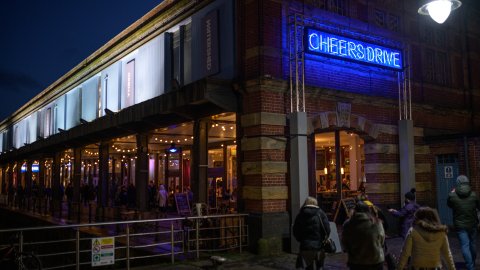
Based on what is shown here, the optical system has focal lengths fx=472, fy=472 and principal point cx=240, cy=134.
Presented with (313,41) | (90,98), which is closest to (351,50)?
(313,41)

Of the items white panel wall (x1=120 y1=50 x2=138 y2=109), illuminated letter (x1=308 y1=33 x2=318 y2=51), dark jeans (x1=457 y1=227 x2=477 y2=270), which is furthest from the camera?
white panel wall (x1=120 y1=50 x2=138 y2=109)

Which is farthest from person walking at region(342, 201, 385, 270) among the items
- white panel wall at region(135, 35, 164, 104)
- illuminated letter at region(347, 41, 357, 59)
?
white panel wall at region(135, 35, 164, 104)

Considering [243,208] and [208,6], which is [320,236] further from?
[208,6]

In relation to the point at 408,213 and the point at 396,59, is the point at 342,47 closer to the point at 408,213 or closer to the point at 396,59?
the point at 396,59

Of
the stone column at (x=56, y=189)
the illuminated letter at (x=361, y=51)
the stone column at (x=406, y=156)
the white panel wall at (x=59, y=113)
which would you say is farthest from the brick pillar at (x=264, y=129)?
the white panel wall at (x=59, y=113)

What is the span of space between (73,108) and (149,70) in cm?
1194

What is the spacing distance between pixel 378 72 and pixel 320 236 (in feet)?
32.0

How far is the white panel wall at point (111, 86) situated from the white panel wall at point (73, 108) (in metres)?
4.82

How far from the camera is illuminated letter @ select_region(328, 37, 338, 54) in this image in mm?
14366

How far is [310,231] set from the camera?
806 cm

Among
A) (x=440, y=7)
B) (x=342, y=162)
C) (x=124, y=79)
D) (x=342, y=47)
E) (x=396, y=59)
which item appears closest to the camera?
(x=440, y=7)

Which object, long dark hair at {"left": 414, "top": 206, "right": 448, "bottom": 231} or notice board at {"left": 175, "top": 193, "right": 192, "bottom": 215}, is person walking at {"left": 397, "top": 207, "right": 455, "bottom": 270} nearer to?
long dark hair at {"left": 414, "top": 206, "right": 448, "bottom": 231}

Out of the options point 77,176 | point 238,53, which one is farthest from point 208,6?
point 77,176

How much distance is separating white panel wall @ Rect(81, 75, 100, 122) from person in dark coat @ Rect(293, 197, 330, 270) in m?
19.9
